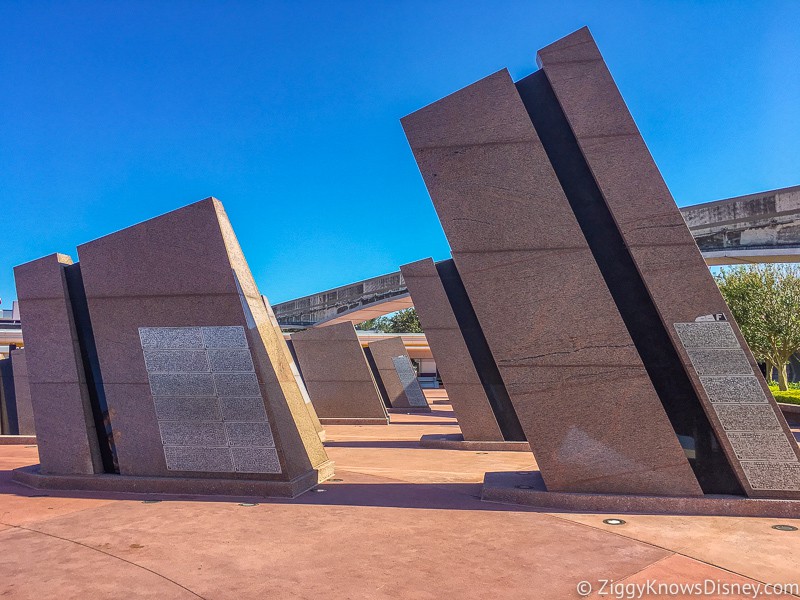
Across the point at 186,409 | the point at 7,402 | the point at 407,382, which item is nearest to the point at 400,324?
the point at 407,382

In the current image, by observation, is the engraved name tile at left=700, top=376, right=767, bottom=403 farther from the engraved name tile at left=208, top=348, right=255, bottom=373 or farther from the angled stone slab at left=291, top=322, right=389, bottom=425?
the angled stone slab at left=291, top=322, right=389, bottom=425

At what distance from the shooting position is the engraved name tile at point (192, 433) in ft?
26.3

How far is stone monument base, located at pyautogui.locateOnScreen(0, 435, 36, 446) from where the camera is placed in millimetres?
15578

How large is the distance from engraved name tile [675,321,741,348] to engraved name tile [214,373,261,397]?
5375mm

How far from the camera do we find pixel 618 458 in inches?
253

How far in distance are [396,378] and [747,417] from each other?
2042 centimetres

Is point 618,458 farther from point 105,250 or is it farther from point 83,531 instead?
point 105,250

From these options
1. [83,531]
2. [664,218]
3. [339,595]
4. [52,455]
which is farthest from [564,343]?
[52,455]

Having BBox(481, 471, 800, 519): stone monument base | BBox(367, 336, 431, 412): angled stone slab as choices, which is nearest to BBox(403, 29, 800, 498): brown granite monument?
BBox(481, 471, 800, 519): stone monument base

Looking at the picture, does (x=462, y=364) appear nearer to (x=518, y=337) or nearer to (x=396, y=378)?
(x=518, y=337)

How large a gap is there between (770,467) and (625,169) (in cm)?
361

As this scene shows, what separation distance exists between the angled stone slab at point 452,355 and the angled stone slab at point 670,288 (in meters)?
6.85

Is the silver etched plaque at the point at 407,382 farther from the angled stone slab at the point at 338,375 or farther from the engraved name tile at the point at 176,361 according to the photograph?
the engraved name tile at the point at 176,361

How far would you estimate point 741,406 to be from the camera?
20.2 ft
